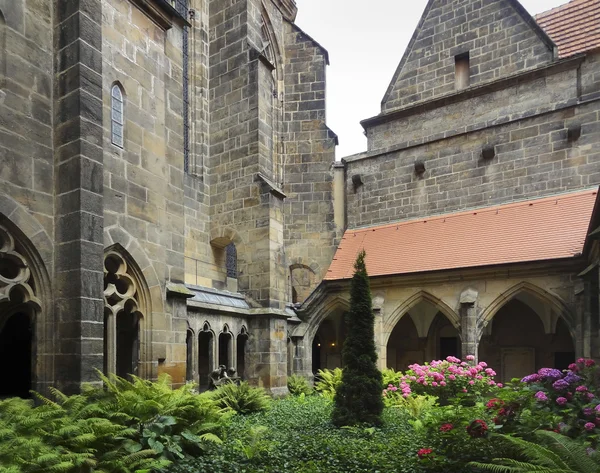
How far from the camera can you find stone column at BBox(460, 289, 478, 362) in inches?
498

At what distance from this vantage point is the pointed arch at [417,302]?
13.3m

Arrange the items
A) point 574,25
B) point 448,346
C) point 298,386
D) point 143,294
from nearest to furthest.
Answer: point 143,294, point 298,386, point 574,25, point 448,346

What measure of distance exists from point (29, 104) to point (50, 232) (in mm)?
1747

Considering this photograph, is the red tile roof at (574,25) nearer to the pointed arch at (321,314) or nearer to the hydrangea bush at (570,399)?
the pointed arch at (321,314)

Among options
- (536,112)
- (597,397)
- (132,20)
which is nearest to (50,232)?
(132,20)

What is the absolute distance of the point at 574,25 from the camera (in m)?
16.1

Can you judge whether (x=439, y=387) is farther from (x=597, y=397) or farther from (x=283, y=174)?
(x=283, y=174)

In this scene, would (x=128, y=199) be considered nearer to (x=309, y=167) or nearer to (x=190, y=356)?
(x=190, y=356)

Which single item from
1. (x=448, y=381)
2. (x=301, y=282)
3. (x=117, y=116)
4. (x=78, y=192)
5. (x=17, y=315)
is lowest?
(x=448, y=381)

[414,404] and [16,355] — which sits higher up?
[16,355]

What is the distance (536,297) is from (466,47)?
9030mm

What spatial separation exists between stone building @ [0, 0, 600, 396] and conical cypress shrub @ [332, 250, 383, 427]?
9.53ft

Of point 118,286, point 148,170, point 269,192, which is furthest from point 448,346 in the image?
point 148,170

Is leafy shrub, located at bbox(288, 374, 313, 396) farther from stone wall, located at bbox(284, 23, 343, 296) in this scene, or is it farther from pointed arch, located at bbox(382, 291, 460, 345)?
stone wall, located at bbox(284, 23, 343, 296)
